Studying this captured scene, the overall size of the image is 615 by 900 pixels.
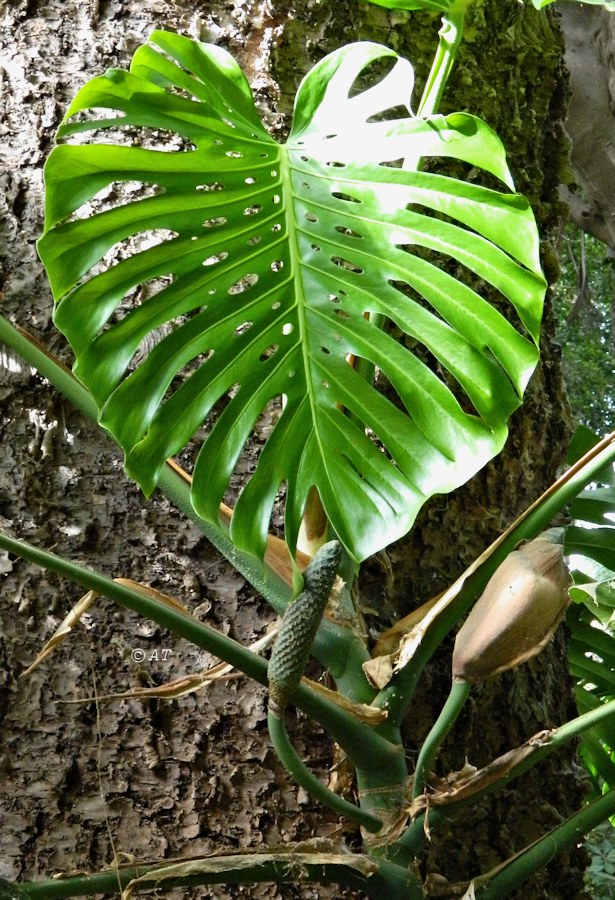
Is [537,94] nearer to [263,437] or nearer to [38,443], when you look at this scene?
[263,437]

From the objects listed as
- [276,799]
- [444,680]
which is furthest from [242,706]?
[444,680]

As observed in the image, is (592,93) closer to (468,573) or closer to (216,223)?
(216,223)

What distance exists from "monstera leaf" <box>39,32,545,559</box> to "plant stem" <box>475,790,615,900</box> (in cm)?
25

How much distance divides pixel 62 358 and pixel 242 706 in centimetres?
38

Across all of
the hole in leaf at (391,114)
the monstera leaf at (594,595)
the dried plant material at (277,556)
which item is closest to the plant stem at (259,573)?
the dried plant material at (277,556)

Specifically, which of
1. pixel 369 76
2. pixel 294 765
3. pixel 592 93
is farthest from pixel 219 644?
pixel 592 93

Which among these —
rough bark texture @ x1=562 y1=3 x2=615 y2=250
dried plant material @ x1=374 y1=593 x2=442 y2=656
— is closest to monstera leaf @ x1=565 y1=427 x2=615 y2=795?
dried plant material @ x1=374 y1=593 x2=442 y2=656

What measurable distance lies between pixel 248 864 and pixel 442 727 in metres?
0.16

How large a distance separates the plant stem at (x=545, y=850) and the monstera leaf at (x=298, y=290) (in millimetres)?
253

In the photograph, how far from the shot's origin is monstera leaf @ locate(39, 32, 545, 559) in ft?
2.15

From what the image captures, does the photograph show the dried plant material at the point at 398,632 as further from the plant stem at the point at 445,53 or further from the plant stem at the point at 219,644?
the plant stem at the point at 445,53

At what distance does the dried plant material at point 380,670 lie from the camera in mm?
693

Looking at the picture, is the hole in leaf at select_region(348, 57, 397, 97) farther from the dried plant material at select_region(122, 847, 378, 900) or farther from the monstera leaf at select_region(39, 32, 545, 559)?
the dried plant material at select_region(122, 847, 378, 900)

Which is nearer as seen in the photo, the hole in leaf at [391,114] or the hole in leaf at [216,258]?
the hole in leaf at [216,258]
